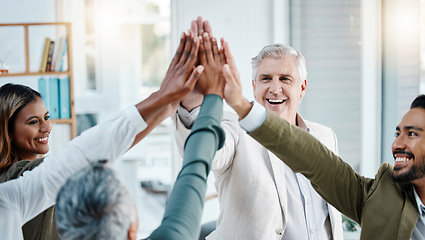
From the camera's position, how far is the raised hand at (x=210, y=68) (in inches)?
54.2

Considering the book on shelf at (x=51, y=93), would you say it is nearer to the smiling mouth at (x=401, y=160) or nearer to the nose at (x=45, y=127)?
the nose at (x=45, y=127)

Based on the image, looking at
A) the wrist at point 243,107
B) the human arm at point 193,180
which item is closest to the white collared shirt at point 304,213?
the wrist at point 243,107

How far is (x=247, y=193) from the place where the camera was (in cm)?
171

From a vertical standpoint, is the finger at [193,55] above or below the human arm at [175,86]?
above

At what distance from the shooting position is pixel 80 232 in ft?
2.96

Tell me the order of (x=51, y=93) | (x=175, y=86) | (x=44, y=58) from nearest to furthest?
(x=175, y=86) → (x=51, y=93) → (x=44, y=58)

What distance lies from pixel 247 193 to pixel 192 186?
2.41 ft

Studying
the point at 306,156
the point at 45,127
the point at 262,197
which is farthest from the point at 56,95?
the point at 306,156

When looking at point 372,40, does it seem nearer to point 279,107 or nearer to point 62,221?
point 279,107

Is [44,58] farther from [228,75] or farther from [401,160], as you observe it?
[401,160]

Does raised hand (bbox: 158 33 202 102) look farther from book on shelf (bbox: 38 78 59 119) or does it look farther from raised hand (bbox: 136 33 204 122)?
book on shelf (bbox: 38 78 59 119)

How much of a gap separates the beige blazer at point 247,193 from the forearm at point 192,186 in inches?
21.0

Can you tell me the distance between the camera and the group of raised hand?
134cm

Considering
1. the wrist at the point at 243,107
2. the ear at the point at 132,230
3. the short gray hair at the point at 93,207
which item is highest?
the wrist at the point at 243,107
